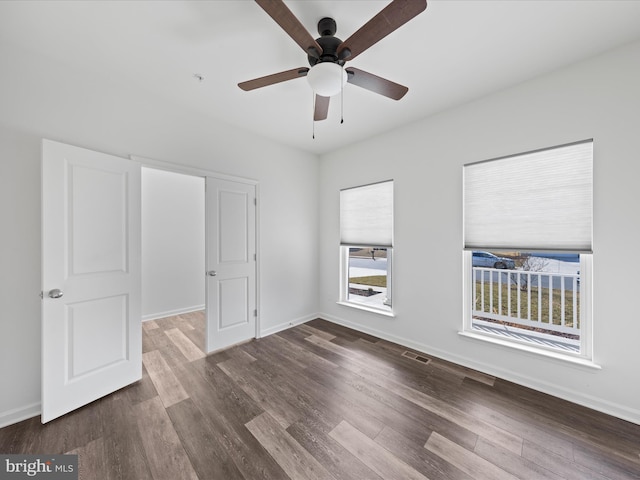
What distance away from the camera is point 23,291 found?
6.18 ft

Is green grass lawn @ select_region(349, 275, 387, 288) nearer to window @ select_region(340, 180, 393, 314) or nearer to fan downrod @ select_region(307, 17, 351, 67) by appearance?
window @ select_region(340, 180, 393, 314)

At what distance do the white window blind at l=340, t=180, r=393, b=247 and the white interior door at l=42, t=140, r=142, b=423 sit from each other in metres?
2.65

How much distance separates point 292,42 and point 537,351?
3299 millimetres

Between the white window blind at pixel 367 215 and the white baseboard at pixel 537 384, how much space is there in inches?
51.9

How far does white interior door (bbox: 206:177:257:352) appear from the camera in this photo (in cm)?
291

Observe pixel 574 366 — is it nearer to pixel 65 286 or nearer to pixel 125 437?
pixel 125 437

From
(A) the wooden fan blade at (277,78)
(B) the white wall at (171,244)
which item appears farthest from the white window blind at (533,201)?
(B) the white wall at (171,244)

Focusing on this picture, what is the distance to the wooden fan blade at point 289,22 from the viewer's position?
3.81 ft

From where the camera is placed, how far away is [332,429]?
1748 millimetres

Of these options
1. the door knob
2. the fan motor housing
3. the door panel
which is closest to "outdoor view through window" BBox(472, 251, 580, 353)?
the fan motor housing

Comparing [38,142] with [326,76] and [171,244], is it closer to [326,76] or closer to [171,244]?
[326,76]

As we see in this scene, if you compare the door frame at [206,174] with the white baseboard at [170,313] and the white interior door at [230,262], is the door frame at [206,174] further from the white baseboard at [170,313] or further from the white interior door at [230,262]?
the white baseboard at [170,313]

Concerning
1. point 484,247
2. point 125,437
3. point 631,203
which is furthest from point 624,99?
point 125,437

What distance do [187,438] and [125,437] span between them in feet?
1.41
